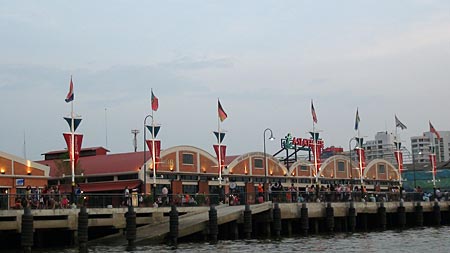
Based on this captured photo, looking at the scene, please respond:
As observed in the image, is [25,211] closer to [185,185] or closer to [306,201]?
[306,201]

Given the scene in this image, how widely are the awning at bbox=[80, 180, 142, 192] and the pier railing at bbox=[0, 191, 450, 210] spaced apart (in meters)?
17.3

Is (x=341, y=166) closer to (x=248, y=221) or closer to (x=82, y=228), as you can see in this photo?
(x=248, y=221)

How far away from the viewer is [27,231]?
135 feet

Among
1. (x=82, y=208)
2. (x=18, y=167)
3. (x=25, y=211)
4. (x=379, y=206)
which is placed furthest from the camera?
(x=18, y=167)

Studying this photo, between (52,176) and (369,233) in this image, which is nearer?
(369,233)

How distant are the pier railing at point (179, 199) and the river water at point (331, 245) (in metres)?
3.80

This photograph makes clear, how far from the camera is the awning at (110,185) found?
76062 mm

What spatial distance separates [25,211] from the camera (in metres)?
41.4

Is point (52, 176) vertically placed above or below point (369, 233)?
above

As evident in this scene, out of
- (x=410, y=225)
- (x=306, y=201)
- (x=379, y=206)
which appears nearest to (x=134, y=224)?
(x=306, y=201)

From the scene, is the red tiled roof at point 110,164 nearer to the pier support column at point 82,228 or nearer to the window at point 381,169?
the pier support column at point 82,228

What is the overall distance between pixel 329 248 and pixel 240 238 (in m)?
9.76

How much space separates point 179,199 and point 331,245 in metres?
13.8

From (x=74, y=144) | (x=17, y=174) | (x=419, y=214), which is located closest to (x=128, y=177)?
A: (x=17, y=174)
